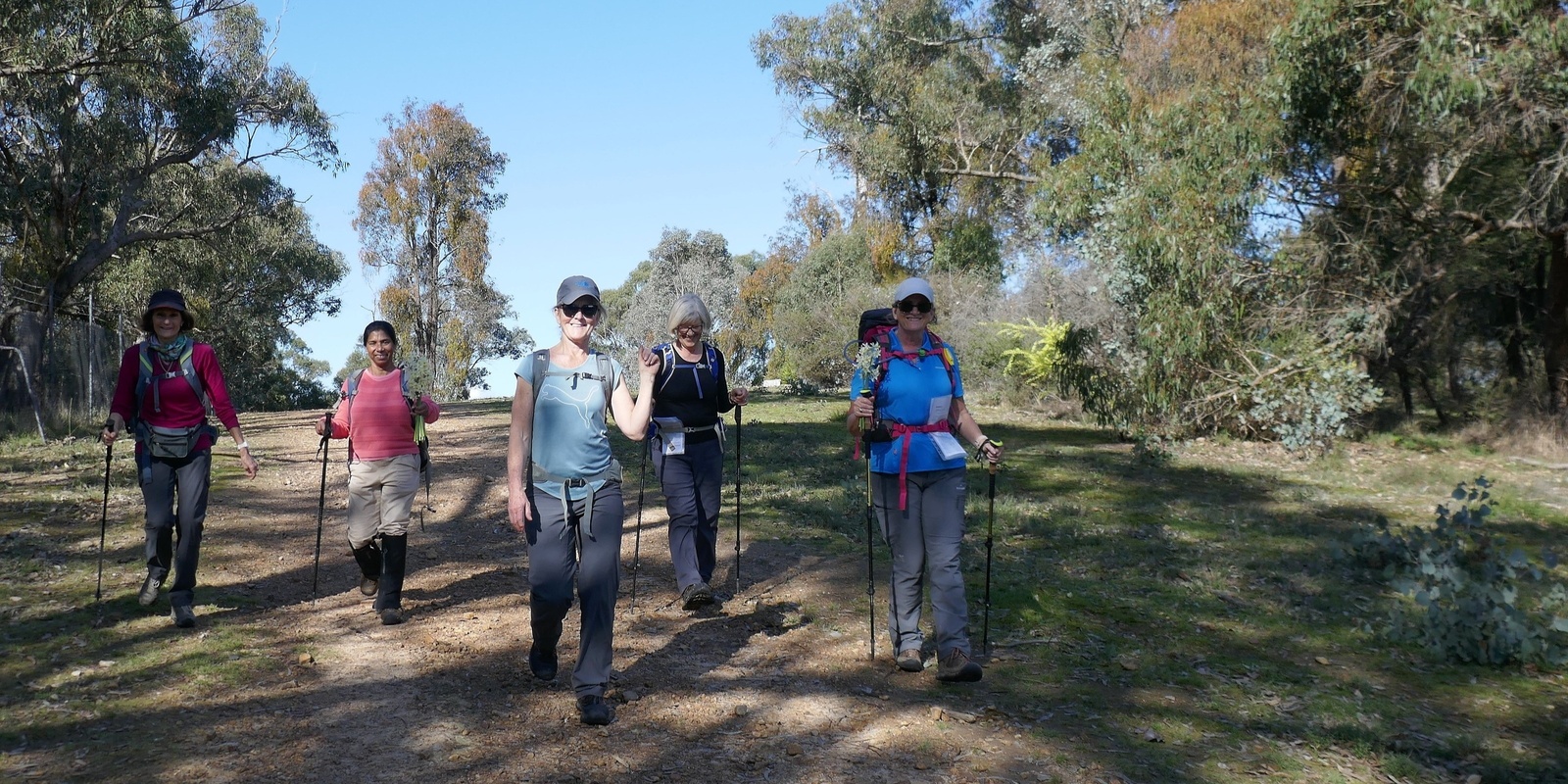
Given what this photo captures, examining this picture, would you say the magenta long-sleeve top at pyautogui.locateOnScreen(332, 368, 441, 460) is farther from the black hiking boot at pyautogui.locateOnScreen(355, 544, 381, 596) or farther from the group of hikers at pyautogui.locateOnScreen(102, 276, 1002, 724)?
the black hiking boot at pyautogui.locateOnScreen(355, 544, 381, 596)

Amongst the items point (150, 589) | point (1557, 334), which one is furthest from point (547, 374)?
point (1557, 334)

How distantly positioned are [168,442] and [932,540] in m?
4.74

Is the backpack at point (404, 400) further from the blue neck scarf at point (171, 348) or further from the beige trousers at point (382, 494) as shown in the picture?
the blue neck scarf at point (171, 348)

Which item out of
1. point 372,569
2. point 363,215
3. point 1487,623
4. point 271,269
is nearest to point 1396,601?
point 1487,623

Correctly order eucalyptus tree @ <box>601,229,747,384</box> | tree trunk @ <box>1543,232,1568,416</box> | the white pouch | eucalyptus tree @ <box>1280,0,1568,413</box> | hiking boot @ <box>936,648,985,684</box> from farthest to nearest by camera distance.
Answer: eucalyptus tree @ <box>601,229,747,384</box>, tree trunk @ <box>1543,232,1568,416</box>, eucalyptus tree @ <box>1280,0,1568,413</box>, the white pouch, hiking boot @ <box>936,648,985,684</box>

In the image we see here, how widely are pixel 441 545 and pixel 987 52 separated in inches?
861

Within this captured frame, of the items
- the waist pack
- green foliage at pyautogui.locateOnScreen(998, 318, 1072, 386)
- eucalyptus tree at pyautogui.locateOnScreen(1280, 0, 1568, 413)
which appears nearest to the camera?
the waist pack

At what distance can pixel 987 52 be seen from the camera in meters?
28.2

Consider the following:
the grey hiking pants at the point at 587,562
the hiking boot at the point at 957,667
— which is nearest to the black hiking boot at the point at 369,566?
the grey hiking pants at the point at 587,562

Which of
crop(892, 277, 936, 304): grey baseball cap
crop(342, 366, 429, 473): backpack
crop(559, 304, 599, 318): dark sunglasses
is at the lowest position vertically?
crop(342, 366, 429, 473): backpack

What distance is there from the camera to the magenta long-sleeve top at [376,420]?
746cm

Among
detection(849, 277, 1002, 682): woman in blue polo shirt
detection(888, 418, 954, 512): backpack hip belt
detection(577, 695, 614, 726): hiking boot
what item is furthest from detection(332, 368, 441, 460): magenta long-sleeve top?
detection(888, 418, 954, 512): backpack hip belt

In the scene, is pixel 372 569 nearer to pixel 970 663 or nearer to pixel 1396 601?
pixel 970 663

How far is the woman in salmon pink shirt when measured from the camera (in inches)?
293
